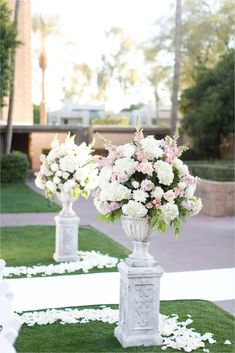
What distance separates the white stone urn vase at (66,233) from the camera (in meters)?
8.56

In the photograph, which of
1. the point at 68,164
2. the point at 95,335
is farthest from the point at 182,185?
the point at 68,164

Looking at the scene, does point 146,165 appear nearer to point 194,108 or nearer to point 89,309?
point 89,309

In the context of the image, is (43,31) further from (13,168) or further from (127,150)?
(127,150)

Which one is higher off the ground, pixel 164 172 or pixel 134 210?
pixel 164 172

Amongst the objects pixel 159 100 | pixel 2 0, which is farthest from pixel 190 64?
pixel 159 100

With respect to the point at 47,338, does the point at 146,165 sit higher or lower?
higher

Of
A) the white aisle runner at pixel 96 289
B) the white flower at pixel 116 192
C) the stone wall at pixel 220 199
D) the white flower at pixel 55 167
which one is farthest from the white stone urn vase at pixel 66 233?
the stone wall at pixel 220 199

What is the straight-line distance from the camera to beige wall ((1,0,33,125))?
86.3 ft

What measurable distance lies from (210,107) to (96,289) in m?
19.1

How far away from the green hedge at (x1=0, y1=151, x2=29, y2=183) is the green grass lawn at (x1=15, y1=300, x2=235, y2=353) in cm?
1828

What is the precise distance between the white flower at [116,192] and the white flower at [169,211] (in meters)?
0.36

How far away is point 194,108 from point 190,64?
6495 mm

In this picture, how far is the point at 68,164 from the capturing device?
8344mm

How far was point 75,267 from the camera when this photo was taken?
27.1ft
